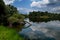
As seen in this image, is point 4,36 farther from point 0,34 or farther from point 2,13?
point 2,13

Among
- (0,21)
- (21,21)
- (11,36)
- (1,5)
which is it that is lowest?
(21,21)

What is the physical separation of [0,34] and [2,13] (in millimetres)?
42656

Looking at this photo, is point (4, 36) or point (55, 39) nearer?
point (4, 36)

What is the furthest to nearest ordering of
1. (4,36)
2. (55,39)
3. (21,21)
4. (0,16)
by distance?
1. (21,21)
2. (0,16)
3. (55,39)
4. (4,36)

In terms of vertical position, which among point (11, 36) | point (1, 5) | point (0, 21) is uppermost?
point (11, 36)

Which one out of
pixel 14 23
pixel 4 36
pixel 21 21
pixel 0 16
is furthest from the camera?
pixel 21 21

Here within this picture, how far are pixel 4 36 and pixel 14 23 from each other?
51.7 m

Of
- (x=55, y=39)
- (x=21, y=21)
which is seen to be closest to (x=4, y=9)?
(x=21, y=21)

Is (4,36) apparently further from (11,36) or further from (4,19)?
(4,19)

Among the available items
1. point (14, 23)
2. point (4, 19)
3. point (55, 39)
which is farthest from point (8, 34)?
point (14, 23)

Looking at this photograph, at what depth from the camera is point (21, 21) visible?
74.2 m

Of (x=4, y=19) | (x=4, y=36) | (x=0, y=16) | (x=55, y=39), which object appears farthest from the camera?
(x=4, y=19)

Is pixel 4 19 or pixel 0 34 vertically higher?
pixel 0 34

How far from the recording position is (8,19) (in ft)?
212
